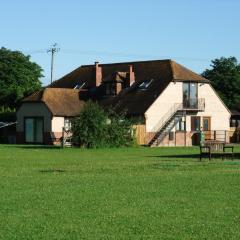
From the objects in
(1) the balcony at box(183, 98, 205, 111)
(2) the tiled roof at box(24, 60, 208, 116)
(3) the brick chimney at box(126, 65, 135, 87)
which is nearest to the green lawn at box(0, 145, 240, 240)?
(2) the tiled roof at box(24, 60, 208, 116)

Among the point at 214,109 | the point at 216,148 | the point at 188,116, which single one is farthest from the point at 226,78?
the point at 216,148

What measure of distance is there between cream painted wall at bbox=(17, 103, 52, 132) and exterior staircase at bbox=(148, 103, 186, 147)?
31.5ft

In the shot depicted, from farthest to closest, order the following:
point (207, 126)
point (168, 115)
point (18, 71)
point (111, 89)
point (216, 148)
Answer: point (18, 71), point (111, 89), point (207, 126), point (168, 115), point (216, 148)

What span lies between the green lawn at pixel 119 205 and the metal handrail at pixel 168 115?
39998 millimetres

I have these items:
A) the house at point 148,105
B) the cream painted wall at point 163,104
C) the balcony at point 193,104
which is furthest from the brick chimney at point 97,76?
the balcony at point 193,104

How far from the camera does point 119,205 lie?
645 inches

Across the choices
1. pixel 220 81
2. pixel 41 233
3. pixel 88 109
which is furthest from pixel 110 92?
pixel 41 233

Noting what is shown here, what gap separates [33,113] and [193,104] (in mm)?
14900

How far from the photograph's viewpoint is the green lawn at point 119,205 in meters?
12.9

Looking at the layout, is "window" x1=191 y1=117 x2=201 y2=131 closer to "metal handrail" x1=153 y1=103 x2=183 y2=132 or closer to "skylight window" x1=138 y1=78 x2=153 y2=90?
"metal handrail" x1=153 y1=103 x2=183 y2=132

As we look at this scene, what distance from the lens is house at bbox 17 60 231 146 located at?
6650cm

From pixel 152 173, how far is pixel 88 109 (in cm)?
2939

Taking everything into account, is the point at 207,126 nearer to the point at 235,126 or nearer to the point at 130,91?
the point at 130,91

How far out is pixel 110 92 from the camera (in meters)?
71.8
